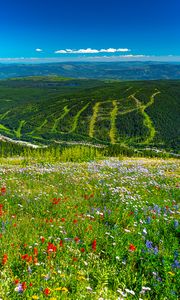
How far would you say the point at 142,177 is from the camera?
15.1 metres

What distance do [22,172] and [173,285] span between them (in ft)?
38.2

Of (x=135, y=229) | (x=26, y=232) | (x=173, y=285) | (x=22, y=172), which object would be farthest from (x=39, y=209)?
(x=22, y=172)

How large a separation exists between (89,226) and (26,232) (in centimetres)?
164

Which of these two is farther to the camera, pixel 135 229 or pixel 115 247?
pixel 135 229

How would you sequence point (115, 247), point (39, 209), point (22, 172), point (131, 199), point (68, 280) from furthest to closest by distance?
point (22, 172), point (131, 199), point (39, 209), point (115, 247), point (68, 280)

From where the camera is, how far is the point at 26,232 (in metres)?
7.05

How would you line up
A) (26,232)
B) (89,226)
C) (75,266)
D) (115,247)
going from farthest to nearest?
(89,226) → (26,232) → (115,247) → (75,266)

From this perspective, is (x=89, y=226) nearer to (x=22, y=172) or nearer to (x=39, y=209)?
(x=39, y=209)

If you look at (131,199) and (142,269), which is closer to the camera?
(142,269)

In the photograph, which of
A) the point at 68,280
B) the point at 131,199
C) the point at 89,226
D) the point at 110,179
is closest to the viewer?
the point at 68,280

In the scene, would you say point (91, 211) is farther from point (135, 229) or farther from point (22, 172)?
point (22, 172)

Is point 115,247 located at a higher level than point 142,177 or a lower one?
higher

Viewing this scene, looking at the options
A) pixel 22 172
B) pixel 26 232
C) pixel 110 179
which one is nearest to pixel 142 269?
pixel 26 232

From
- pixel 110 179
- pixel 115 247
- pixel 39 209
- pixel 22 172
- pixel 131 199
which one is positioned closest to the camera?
pixel 115 247
